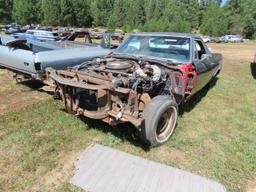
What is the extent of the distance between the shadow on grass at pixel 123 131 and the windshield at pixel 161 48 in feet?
5.10

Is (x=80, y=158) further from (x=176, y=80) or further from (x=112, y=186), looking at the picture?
(x=176, y=80)

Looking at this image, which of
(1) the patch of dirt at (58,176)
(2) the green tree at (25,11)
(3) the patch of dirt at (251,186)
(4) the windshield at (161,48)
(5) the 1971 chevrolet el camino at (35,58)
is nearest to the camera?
(1) the patch of dirt at (58,176)

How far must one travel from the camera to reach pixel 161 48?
5066mm

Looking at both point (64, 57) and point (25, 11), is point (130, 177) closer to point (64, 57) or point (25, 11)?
point (64, 57)

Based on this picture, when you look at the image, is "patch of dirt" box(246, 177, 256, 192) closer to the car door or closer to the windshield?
the car door

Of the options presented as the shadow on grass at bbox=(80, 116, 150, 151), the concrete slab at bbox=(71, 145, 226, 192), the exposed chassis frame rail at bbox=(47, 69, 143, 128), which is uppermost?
the exposed chassis frame rail at bbox=(47, 69, 143, 128)

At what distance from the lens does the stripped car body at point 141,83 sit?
3.56 metres

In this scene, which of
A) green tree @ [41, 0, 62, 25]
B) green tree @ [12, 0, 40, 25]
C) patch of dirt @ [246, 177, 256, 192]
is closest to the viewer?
patch of dirt @ [246, 177, 256, 192]

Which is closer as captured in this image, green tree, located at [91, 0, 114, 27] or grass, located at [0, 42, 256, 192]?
grass, located at [0, 42, 256, 192]

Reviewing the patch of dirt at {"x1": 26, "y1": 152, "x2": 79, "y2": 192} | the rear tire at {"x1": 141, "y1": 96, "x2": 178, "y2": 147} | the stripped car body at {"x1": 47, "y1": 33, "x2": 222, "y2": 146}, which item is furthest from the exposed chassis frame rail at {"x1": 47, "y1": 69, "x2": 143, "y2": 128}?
the patch of dirt at {"x1": 26, "y1": 152, "x2": 79, "y2": 192}

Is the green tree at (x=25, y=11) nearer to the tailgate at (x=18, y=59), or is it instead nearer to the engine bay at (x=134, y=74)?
the tailgate at (x=18, y=59)

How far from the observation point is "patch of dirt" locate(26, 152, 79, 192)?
9.55 feet

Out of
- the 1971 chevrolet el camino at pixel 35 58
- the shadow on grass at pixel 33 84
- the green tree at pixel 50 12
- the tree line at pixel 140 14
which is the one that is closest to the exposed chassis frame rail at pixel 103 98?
the 1971 chevrolet el camino at pixel 35 58

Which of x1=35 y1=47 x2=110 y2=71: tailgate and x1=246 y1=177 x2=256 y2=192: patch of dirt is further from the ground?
x1=35 y1=47 x2=110 y2=71: tailgate
